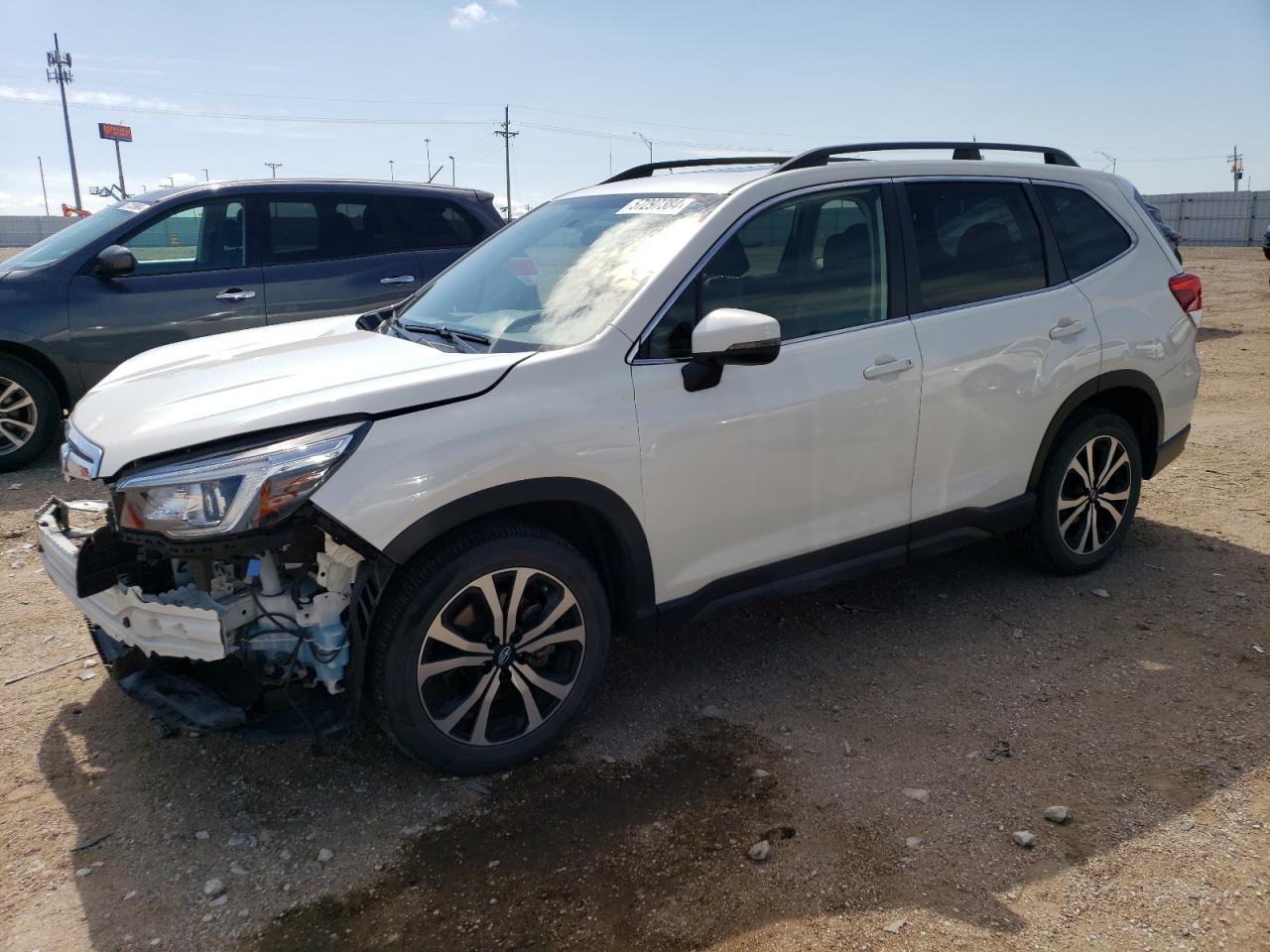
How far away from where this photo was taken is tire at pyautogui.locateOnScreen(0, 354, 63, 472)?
21.7ft

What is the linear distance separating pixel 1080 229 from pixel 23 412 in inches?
261

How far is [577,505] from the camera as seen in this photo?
321 centimetres

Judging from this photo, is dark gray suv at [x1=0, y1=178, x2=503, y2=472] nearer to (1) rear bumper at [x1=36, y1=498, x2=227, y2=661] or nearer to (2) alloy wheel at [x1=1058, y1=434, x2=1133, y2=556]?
(1) rear bumper at [x1=36, y1=498, x2=227, y2=661]

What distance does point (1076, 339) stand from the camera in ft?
14.2

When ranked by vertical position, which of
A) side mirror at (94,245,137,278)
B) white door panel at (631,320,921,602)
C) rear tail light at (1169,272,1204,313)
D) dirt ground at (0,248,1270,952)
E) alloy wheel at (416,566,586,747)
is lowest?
dirt ground at (0,248,1270,952)

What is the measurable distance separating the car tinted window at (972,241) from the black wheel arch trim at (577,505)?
1587 mm

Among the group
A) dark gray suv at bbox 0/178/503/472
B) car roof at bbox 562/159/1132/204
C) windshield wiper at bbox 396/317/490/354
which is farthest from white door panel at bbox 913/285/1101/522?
dark gray suv at bbox 0/178/503/472

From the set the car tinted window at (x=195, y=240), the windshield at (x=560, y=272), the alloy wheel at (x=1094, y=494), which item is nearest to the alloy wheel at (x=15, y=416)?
the car tinted window at (x=195, y=240)

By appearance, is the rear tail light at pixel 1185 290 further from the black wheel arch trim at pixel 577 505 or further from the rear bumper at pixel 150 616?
the rear bumper at pixel 150 616

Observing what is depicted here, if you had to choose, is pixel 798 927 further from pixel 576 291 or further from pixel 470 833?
pixel 576 291

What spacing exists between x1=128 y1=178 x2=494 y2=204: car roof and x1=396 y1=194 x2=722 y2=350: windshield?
3.70 m

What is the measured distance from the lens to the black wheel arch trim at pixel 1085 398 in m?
4.35

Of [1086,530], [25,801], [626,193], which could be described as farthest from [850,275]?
[25,801]

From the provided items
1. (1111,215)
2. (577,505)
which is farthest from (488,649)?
(1111,215)
